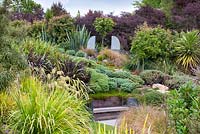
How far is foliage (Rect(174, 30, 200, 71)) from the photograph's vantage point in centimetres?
1503

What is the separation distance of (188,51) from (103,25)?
521 cm

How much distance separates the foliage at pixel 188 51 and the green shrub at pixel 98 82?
5356 mm

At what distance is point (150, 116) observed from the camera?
21.4 feet

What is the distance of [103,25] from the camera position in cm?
1881

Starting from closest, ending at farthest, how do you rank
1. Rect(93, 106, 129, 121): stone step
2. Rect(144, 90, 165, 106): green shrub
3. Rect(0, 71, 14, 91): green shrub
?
Rect(0, 71, 14, 91): green shrub < Rect(144, 90, 165, 106): green shrub < Rect(93, 106, 129, 121): stone step

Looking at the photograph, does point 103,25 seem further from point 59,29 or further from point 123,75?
point 123,75

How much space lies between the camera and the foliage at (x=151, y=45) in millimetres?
14906

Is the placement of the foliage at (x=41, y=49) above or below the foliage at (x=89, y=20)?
below

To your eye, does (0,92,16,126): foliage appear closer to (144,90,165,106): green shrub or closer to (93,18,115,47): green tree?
(144,90,165,106): green shrub

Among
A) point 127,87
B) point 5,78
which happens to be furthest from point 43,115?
point 127,87

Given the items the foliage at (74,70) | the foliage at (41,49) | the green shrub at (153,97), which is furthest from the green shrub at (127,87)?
the foliage at (41,49)

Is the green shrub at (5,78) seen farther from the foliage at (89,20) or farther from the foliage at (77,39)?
the foliage at (89,20)

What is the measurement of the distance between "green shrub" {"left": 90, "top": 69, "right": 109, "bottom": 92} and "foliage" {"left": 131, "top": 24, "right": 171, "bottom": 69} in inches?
180

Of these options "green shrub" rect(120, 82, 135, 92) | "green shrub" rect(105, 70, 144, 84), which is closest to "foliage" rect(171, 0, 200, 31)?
"green shrub" rect(105, 70, 144, 84)
